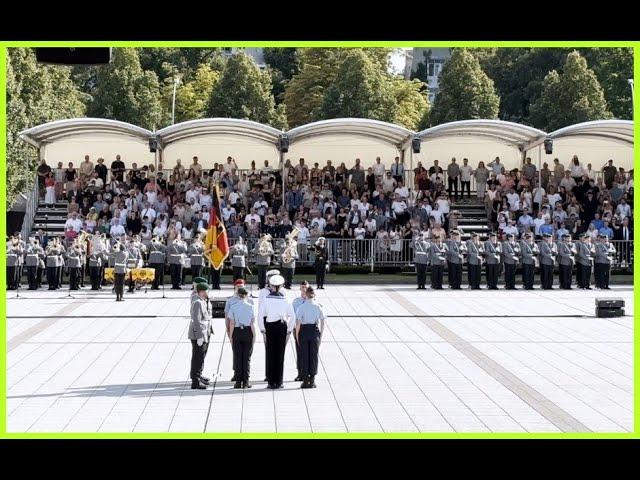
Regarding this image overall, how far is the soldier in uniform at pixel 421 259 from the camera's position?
36.8 metres

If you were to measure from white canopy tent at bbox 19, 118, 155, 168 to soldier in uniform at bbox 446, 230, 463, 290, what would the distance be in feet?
42.0

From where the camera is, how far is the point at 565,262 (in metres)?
37.4

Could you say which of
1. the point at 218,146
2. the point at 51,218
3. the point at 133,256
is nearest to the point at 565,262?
the point at 133,256

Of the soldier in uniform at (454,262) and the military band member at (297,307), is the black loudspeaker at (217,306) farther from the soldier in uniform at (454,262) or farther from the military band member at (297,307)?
the soldier in uniform at (454,262)

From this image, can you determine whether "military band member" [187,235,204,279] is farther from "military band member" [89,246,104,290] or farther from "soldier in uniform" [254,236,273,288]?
"military band member" [89,246,104,290]

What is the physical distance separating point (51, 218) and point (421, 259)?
14082 millimetres

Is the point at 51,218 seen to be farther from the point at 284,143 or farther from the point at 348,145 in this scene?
the point at 348,145

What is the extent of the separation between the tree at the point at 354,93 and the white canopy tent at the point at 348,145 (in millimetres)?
24207

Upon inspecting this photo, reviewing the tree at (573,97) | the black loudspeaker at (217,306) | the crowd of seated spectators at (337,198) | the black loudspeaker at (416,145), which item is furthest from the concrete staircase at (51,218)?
the tree at (573,97)

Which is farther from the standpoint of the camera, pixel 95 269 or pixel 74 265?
pixel 95 269

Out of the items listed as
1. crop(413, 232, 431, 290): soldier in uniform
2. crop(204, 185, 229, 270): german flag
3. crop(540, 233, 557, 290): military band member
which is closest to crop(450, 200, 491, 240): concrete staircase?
crop(540, 233, 557, 290): military band member

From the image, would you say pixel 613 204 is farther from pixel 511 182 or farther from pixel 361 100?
pixel 361 100

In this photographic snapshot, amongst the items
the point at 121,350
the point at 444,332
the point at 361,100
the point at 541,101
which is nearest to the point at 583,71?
the point at 541,101

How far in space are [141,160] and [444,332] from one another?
25.6 meters
